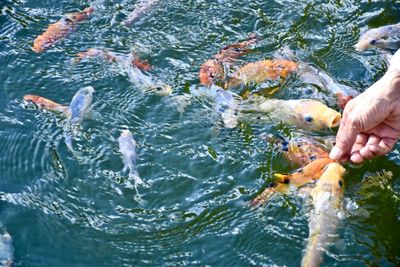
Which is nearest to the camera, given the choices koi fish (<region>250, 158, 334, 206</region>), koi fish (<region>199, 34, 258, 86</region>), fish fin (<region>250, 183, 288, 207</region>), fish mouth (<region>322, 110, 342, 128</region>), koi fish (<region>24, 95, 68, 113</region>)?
koi fish (<region>250, 158, 334, 206</region>)

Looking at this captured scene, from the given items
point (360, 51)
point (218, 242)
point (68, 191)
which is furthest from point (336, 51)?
point (68, 191)

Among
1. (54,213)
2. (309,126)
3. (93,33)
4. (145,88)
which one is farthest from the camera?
(93,33)

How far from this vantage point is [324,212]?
370 cm

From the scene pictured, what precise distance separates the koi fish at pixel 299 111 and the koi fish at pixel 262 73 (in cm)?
25

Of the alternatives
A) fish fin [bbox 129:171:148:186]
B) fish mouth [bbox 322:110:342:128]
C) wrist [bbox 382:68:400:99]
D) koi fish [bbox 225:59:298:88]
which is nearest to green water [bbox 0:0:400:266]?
fish fin [bbox 129:171:148:186]

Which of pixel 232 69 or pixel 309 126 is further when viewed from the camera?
pixel 232 69

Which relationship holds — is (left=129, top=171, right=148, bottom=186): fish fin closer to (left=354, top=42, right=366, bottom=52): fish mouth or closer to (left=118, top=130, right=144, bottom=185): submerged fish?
(left=118, top=130, right=144, bottom=185): submerged fish

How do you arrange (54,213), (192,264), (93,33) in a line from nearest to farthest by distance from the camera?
(192,264), (54,213), (93,33)

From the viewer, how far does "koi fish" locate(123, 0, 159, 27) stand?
5672 mm

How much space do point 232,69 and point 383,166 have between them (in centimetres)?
163

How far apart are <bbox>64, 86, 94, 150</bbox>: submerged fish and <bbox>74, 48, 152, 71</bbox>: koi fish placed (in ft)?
1.88

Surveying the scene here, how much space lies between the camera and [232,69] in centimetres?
501

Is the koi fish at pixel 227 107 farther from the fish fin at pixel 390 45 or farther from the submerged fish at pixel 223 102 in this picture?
the fish fin at pixel 390 45

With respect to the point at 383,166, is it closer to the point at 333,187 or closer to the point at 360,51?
the point at 333,187
